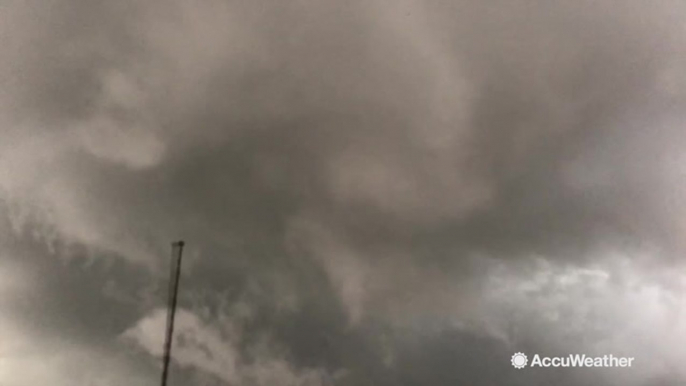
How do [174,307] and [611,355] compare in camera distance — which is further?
[174,307]

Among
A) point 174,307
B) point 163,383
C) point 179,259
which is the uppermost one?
point 179,259

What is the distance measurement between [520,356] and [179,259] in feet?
45.2

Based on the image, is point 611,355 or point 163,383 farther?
point 163,383

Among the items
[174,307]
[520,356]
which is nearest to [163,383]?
[174,307]

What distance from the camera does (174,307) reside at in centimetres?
2525

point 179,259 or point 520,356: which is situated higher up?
point 179,259

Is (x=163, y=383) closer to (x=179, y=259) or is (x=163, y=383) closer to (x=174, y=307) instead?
(x=174, y=307)

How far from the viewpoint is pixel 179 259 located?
1003 inches

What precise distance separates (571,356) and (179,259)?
15.4 metres

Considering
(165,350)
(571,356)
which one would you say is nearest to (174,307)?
(165,350)

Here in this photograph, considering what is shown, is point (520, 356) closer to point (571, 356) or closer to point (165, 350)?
point (571, 356)

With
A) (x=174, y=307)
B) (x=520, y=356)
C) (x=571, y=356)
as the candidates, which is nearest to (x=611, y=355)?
(x=571, y=356)

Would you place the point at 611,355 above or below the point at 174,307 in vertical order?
below

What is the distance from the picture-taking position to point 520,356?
23688 mm
